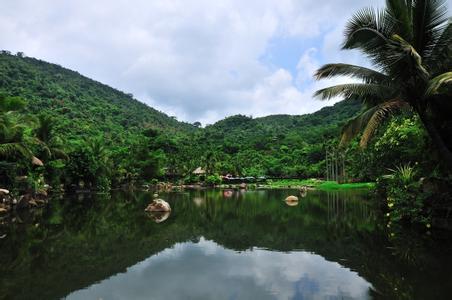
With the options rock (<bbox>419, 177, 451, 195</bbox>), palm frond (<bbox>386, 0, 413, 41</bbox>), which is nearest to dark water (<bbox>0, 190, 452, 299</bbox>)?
rock (<bbox>419, 177, 451, 195</bbox>)

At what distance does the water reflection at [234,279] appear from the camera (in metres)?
7.32

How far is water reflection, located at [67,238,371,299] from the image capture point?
7.32m

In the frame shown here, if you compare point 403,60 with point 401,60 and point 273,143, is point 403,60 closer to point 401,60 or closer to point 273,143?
point 401,60

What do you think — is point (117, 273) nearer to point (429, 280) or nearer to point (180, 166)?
point (429, 280)

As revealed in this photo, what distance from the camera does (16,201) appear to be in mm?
25469

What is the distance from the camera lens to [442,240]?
1141 cm

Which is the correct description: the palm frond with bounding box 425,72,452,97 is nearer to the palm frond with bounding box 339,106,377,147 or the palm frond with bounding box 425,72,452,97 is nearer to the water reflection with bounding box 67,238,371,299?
the palm frond with bounding box 339,106,377,147

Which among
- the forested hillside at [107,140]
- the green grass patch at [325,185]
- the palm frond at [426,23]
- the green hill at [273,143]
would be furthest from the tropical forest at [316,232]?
the green hill at [273,143]

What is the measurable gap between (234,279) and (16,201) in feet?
73.6

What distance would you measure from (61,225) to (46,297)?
10.7 m

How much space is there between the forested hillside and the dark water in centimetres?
1498

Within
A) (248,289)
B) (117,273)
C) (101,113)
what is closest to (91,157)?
(117,273)

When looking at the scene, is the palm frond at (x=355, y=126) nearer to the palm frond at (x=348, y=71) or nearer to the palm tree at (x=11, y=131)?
the palm frond at (x=348, y=71)

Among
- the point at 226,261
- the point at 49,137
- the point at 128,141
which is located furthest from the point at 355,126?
the point at 128,141
